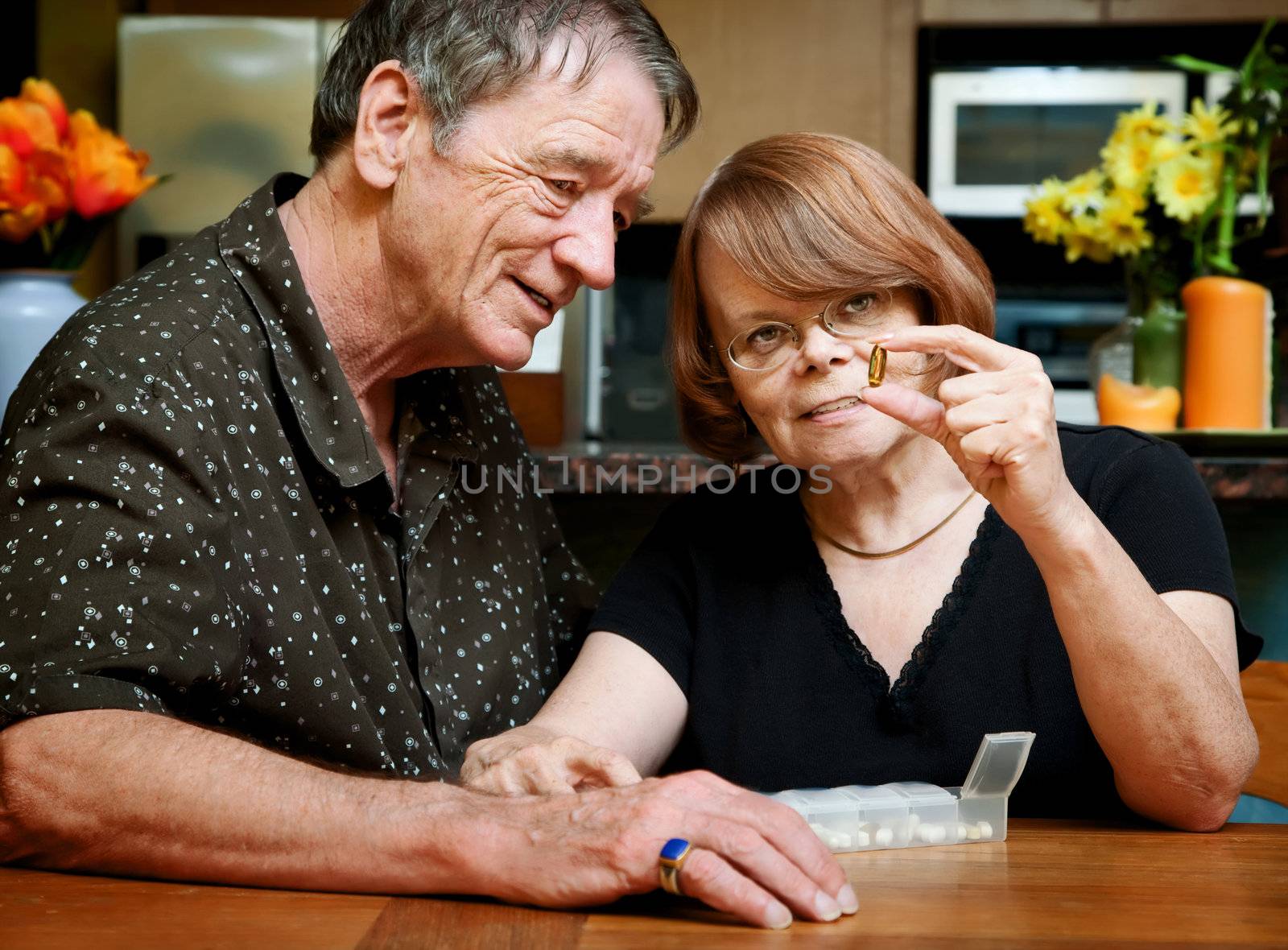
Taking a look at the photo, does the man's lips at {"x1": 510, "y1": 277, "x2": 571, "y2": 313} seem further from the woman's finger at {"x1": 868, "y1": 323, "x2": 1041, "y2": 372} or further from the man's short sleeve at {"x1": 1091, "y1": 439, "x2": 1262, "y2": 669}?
the man's short sleeve at {"x1": 1091, "y1": 439, "x2": 1262, "y2": 669}

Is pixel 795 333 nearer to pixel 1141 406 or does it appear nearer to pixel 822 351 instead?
pixel 822 351

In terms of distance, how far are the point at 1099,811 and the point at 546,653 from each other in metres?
0.59

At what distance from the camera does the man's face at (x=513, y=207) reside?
1.19 m

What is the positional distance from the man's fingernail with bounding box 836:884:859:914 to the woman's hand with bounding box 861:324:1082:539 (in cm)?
35

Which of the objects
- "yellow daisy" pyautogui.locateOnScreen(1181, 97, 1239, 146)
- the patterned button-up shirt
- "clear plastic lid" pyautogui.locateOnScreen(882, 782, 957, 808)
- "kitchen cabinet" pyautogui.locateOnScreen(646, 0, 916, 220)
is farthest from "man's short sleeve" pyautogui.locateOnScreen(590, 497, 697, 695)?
"kitchen cabinet" pyautogui.locateOnScreen(646, 0, 916, 220)

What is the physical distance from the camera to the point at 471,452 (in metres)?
1.35

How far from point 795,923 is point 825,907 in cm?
2

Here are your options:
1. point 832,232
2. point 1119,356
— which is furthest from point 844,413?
point 1119,356

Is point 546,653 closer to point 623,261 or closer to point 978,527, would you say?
point 978,527

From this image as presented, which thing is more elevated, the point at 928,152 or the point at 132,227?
the point at 928,152

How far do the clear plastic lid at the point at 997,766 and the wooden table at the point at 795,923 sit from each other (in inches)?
2.1

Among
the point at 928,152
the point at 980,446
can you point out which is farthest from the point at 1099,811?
the point at 928,152

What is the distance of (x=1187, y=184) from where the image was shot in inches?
75.7

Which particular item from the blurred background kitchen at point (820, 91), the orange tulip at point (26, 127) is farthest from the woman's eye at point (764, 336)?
the blurred background kitchen at point (820, 91)
